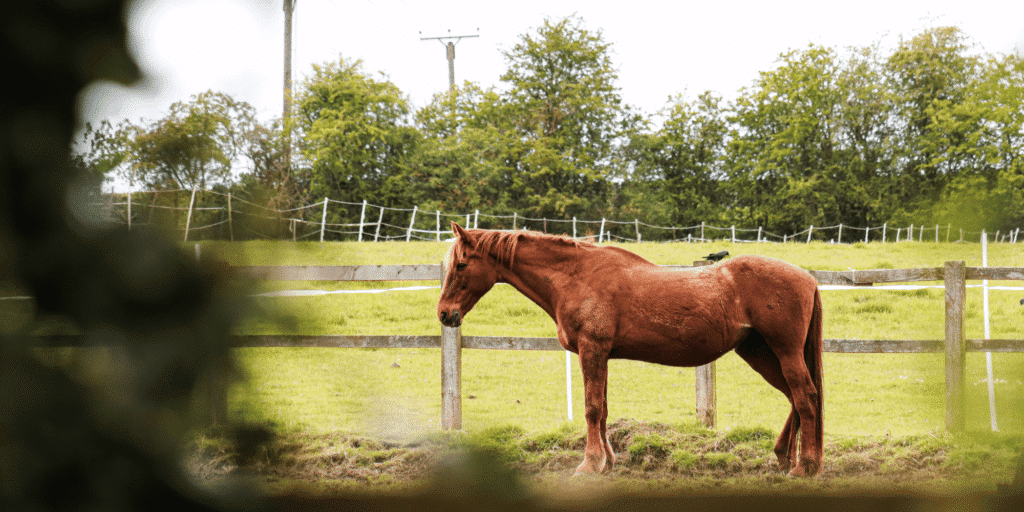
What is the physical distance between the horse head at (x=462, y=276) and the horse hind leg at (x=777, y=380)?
5.19 ft

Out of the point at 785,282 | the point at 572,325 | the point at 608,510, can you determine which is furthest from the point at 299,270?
the point at 785,282

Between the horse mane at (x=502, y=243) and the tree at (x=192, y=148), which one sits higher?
the tree at (x=192, y=148)

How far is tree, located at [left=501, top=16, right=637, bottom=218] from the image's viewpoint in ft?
73.3

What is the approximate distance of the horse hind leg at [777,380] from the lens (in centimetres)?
385

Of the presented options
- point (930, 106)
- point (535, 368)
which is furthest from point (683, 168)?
point (930, 106)

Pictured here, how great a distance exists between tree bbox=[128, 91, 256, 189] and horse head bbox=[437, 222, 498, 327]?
3.28 meters

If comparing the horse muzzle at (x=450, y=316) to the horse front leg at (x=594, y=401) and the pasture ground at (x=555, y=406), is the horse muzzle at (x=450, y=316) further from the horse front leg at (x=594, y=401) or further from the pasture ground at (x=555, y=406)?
the horse front leg at (x=594, y=401)

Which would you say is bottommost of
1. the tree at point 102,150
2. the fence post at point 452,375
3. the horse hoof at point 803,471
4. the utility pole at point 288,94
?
the horse hoof at point 803,471

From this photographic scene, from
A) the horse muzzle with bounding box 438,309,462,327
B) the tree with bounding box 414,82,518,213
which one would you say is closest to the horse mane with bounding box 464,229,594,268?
the horse muzzle with bounding box 438,309,462,327

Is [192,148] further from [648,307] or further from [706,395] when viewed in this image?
[706,395]

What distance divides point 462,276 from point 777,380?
2006 mm

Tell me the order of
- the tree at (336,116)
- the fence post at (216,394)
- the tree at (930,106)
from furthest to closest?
the tree at (930,106)
the tree at (336,116)
the fence post at (216,394)

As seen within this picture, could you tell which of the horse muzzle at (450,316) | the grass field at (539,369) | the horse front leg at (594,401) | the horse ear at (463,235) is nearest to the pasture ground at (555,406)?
the grass field at (539,369)

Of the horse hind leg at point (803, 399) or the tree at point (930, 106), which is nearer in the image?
the tree at point (930, 106)
